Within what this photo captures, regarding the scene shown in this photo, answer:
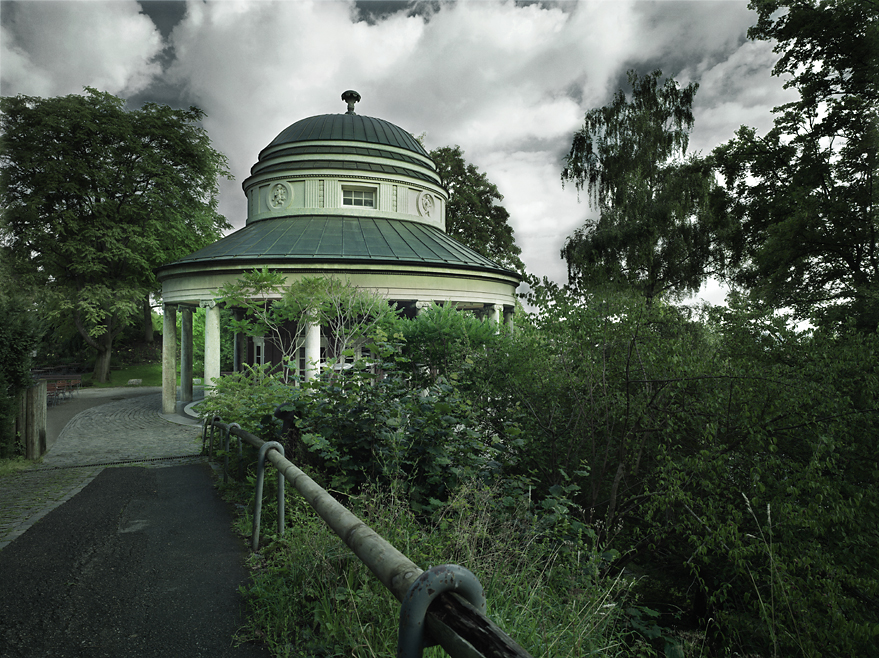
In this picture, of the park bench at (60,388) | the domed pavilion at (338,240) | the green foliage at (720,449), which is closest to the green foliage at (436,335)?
the green foliage at (720,449)

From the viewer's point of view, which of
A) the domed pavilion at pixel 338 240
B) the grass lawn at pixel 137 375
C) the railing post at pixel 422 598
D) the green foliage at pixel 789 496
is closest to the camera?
the railing post at pixel 422 598

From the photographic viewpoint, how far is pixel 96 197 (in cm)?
2875

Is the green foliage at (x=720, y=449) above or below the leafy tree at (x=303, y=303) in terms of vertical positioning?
below

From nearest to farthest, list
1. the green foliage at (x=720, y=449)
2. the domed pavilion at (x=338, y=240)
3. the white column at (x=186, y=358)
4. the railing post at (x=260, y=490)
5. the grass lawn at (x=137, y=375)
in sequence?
the railing post at (x=260, y=490)
the green foliage at (x=720, y=449)
the domed pavilion at (x=338, y=240)
the white column at (x=186, y=358)
the grass lawn at (x=137, y=375)

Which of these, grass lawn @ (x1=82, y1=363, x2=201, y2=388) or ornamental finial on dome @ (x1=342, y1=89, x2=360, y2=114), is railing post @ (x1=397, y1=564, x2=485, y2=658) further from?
grass lawn @ (x1=82, y1=363, x2=201, y2=388)

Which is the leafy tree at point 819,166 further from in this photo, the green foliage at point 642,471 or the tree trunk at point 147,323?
the tree trunk at point 147,323

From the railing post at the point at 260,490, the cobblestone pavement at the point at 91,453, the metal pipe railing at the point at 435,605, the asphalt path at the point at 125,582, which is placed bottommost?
the cobblestone pavement at the point at 91,453

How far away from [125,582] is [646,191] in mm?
25447

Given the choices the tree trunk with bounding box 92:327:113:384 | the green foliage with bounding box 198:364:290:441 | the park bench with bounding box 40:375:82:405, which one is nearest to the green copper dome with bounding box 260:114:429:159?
the park bench with bounding box 40:375:82:405

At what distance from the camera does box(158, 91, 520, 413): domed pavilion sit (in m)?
17.8

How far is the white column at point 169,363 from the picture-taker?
64.2 ft

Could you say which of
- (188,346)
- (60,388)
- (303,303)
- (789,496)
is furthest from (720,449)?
(60,388)

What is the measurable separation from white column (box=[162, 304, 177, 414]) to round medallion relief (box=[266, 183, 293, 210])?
657 cm

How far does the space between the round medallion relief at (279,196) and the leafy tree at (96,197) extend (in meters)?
9.49
